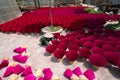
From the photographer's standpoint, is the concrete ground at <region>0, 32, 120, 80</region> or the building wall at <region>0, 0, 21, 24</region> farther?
the building wall at <region>0, 0, 21, 24</region>

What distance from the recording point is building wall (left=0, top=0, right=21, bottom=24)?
1057cm

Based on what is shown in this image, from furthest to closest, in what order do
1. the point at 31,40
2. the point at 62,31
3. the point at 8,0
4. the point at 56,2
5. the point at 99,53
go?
the point at 56,2 → the point at 8,0 → the point at 62,31 → the point at 31,40 → the point at 99,53

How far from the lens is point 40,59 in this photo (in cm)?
514

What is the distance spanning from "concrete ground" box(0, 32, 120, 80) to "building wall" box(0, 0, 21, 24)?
3.20 metres

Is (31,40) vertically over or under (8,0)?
under

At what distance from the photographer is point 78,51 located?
16.3ft

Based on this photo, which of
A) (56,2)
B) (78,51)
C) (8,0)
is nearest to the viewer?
(78,51)

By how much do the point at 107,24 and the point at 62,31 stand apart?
1861 millimetres

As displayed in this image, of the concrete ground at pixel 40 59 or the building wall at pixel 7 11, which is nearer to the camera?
the concrete ground at pixel 40 59

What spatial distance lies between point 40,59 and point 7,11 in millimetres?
6898

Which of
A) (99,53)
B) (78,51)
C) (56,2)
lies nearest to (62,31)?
(78,51)

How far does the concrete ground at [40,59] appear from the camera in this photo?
164 inches

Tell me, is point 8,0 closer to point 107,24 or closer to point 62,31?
point 62,31

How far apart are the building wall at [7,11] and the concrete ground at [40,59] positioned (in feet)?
10.5
